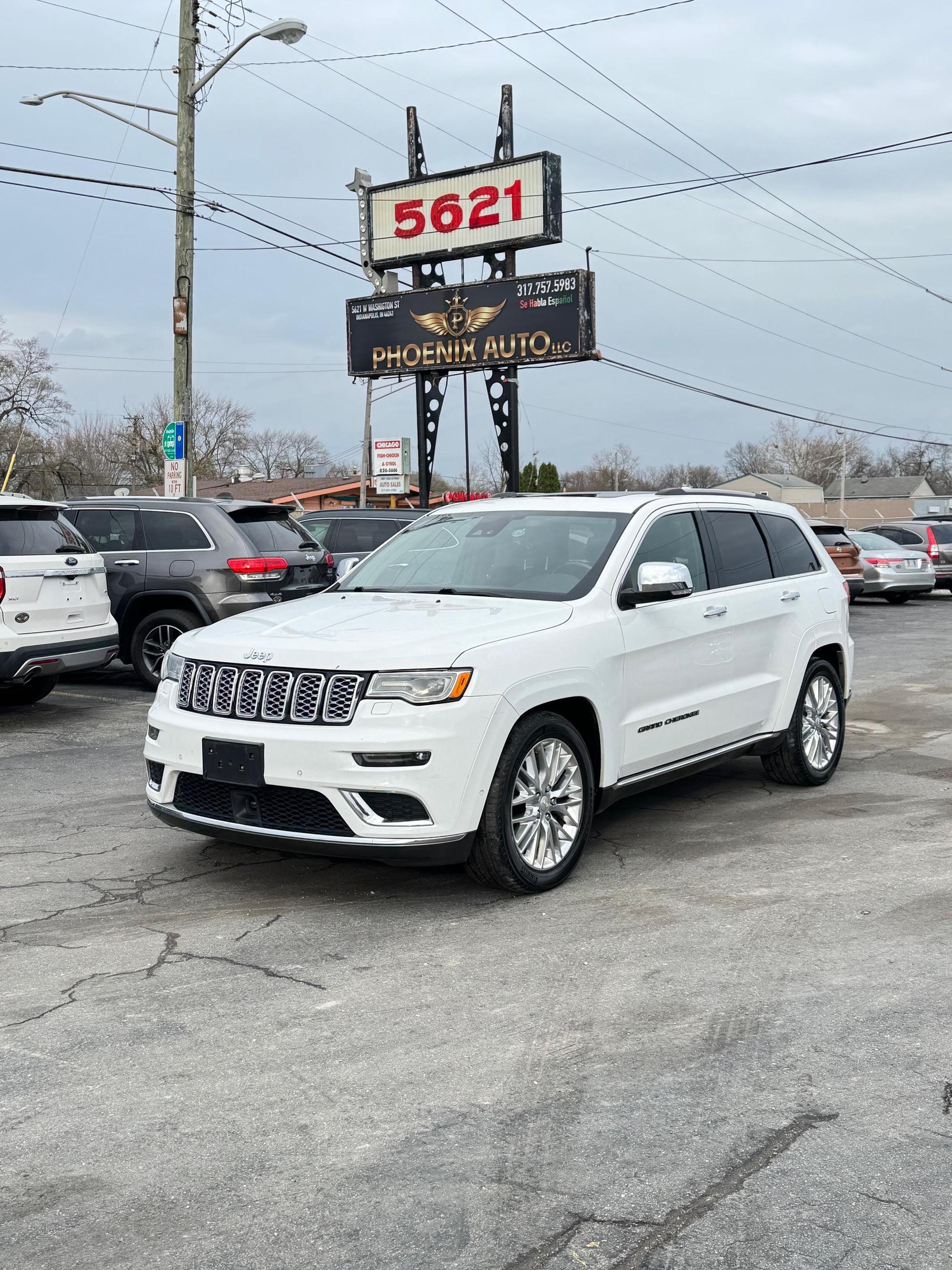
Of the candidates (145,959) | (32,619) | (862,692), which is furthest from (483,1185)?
(862,692)

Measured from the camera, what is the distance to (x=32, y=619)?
393 inches

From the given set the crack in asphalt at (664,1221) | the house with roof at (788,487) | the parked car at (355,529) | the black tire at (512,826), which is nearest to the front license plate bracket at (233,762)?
the black tire at (512,826)

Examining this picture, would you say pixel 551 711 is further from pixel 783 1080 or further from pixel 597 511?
pixel 783 1080

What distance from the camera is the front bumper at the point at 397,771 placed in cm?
519

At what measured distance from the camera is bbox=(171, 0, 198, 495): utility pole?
1883 cm

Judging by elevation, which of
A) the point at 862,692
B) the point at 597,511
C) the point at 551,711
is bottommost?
the point at 862,692

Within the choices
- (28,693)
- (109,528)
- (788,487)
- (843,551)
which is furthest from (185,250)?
(788,487)

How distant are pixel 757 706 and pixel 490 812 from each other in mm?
2529

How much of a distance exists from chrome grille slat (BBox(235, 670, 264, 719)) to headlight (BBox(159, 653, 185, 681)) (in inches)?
18.9

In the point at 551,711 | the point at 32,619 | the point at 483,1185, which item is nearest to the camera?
the point at 483,1185

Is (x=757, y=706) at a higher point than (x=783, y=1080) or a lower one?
higher

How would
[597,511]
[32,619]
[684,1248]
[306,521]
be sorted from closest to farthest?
[684,1248], [597,511], [32,619], [306,521]

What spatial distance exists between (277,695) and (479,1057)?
2.03 m

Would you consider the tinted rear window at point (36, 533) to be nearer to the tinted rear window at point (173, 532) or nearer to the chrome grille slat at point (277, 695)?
the tinted rear window at point (173, 532)
